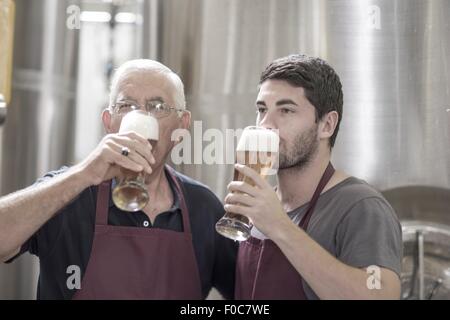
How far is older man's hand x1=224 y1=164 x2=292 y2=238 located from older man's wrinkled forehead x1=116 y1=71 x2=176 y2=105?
290 millimetres

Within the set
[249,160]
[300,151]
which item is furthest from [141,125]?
[300,151]

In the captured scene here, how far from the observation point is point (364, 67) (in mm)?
1557

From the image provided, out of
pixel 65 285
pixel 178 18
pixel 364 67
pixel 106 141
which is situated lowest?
pixel 65 285

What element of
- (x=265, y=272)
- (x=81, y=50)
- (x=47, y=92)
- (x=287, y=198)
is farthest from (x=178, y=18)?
(x=265, y=272)

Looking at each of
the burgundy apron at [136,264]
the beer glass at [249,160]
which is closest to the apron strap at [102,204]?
the burgundy apron at [136,264]

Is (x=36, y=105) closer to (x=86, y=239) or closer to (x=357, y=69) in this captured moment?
(x=86, y=239)

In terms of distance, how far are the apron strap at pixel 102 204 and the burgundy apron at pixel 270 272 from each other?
0.96ft

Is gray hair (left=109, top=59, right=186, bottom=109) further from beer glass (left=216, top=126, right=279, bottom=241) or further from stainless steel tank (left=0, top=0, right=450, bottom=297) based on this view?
stainless steel tank (left=0, top=0, right=450, bottom=297)

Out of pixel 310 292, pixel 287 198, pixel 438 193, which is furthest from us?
pixel 438 193

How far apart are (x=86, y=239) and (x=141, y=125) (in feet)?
0.94

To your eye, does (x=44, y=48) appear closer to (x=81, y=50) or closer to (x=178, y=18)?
(x=81, y=50)

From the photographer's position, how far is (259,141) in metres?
1.01

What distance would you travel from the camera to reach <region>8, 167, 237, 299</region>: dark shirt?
114cm

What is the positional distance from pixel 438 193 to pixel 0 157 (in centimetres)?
116
